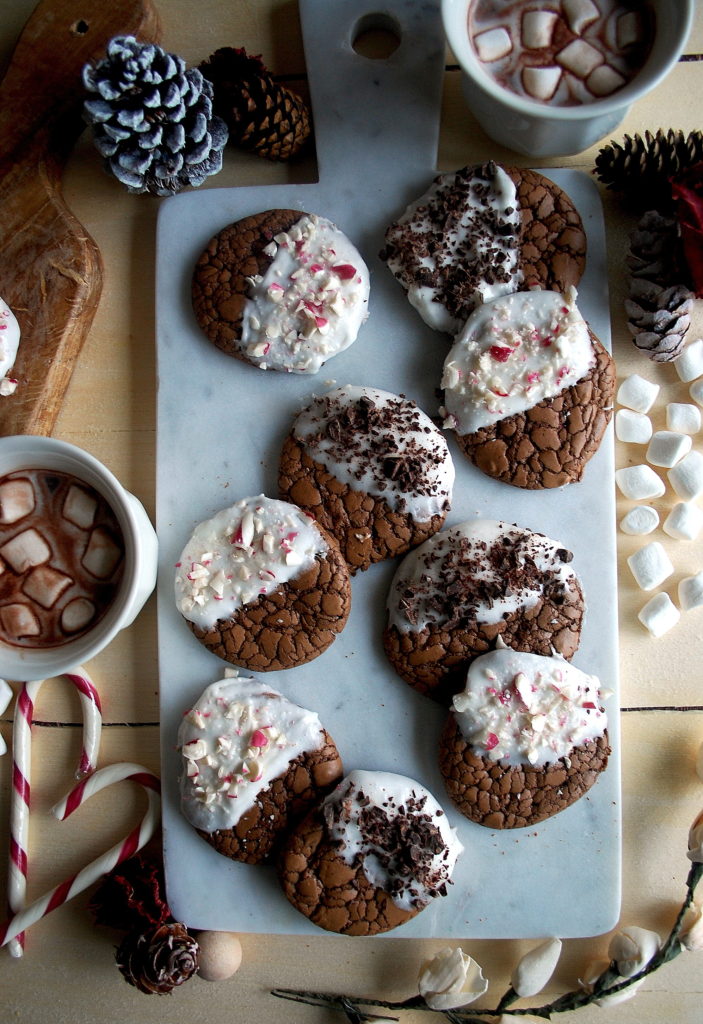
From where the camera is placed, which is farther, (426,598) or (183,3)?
(183,3)

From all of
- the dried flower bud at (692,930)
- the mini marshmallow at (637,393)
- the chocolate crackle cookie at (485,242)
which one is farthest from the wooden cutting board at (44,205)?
the dried flower bud at (692,930)

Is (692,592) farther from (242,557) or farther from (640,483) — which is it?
(242,557)

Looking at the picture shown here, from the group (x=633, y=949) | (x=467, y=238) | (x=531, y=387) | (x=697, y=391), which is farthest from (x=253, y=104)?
(x=633, y=949)

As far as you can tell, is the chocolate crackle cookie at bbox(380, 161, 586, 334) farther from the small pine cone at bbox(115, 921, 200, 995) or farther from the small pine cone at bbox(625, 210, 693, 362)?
the small pine cone at bbox(115, 921, 200, 995)

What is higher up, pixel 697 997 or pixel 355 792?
pixel 355 792

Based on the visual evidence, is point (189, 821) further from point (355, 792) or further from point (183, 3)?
point (183, 3)

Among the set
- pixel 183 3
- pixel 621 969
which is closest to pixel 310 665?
pixel 621 969
